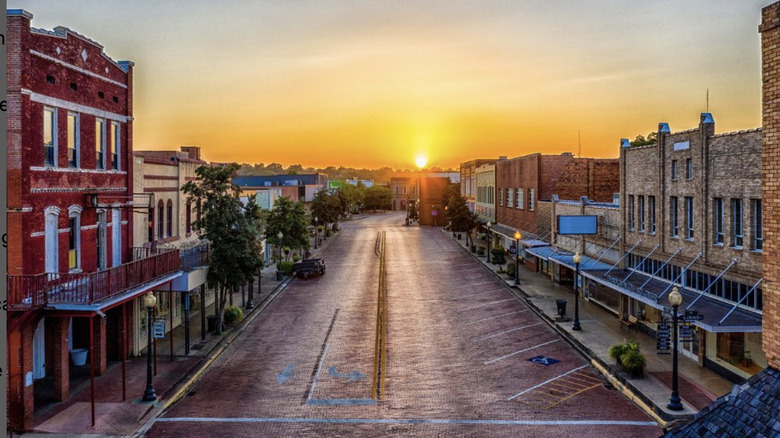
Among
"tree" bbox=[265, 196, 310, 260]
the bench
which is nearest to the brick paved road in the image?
the bench

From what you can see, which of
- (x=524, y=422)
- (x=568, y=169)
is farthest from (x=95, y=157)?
(x=568, y=169)

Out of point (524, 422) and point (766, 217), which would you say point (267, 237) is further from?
point (766, 217)

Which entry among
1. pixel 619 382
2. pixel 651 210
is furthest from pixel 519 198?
pixel 619 382

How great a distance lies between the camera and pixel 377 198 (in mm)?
156000

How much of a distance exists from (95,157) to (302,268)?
79.4 ft

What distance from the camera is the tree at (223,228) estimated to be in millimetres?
27047

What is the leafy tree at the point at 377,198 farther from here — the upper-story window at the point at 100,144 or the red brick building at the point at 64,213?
the upper-story window at the point at 100,144

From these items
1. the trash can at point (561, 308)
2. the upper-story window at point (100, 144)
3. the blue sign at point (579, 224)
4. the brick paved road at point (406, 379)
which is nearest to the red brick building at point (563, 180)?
the blue sign at point (579, 224)

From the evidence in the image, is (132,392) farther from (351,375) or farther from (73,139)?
(73,139)

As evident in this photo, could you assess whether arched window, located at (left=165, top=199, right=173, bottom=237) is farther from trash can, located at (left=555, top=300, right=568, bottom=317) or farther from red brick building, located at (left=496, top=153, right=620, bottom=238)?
red brick building, located at (left=496, top=153, right=620, bottom=238)

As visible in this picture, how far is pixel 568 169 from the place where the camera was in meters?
47.9

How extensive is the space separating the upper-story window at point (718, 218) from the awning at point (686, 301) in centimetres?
212

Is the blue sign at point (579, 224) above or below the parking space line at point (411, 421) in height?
above

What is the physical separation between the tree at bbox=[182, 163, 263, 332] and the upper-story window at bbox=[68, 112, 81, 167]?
578 cm
